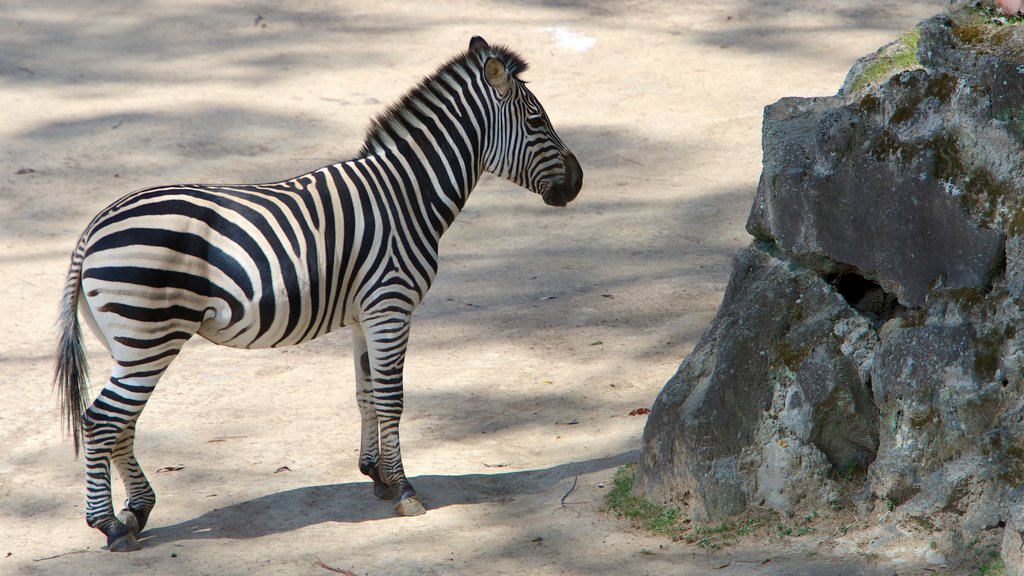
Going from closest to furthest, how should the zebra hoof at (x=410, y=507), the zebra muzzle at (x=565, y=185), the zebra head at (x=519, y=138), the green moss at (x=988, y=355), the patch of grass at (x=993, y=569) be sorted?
the patch of grass at (x=993, y=569) → the green moss at (x=988, y=355) → the zebra hoof at (x=410, y=507) → the zebra head at (x=519, y=138) → the zebra muzzle at (x=565, y=185)

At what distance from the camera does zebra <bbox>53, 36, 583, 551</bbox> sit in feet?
15.5

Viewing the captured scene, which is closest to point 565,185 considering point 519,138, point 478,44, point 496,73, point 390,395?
point 519,138

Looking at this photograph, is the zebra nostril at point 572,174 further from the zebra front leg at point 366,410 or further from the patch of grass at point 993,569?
the patch of grass at point 993,569

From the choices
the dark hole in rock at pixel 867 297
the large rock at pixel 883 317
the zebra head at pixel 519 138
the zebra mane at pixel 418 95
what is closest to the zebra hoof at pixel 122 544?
the zebra mane at pixel 418 95

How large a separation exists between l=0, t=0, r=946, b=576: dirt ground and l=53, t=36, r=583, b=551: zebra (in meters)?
0.51

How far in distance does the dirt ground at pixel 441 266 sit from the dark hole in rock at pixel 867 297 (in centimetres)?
97

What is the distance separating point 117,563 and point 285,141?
6921 millimetres

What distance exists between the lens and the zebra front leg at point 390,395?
5.21 metres

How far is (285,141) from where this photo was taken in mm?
11203

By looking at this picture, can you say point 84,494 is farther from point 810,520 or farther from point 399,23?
point 399,23

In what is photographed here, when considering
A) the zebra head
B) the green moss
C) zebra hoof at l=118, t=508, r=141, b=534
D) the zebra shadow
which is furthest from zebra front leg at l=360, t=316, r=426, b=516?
the green moss

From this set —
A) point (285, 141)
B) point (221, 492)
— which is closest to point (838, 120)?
point (221, 492)

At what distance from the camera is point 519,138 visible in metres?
5.61

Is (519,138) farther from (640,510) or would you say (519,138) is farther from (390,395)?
(640,510)
